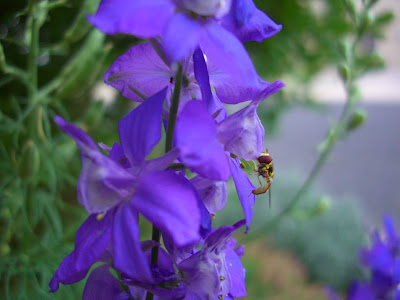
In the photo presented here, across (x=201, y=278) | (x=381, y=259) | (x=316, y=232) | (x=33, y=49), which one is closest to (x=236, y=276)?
(x=201, y=278)

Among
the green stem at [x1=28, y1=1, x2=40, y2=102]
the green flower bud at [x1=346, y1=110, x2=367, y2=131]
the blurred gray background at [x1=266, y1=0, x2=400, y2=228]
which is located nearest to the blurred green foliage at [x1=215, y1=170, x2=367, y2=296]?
the blurred gray background at [x1=266, y1=0, x2=400, y2=228]

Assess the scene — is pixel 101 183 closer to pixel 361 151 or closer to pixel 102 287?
pixel 102 287

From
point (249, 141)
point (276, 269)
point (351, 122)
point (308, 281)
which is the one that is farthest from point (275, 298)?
point (249, 141)

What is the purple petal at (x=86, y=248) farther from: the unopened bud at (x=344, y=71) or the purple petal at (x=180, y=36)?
the unopened bud at (x=344, y=71)

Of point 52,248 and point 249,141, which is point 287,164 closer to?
point 52,248

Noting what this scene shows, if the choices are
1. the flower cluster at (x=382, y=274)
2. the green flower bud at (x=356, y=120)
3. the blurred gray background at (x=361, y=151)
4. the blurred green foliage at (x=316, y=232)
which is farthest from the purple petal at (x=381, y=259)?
the blurred gray background at (x=361, y=151)

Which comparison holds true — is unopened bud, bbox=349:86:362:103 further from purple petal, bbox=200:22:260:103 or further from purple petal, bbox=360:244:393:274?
purple petal, bbox=200:22:260:103

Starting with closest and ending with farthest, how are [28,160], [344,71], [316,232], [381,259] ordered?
1. [28,160]
2. [344,71]
3. [381,259]
4. [316,232]
